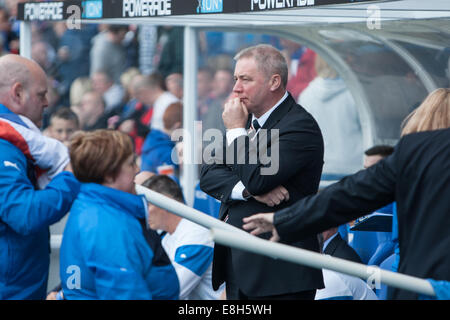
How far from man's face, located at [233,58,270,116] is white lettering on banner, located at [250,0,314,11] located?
1.04 ft

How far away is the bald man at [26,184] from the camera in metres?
3.61

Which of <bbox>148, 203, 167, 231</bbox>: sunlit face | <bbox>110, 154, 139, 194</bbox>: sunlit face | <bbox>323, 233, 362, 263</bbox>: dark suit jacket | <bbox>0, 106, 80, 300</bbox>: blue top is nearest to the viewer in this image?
<bbox>110, 154, 139, 194</bbox>: sunlit face

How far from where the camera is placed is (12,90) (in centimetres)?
393

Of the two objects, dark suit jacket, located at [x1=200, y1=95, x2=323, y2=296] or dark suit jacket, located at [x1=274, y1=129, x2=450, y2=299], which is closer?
dark suit jacket, located at [x1=274, y1=129, x2=450, y2=299]

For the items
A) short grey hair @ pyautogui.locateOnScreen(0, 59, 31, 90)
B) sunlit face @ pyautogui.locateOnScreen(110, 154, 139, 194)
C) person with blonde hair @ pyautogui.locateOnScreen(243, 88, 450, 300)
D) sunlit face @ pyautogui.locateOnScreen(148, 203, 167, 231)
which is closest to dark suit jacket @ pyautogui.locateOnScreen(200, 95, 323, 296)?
sunlit face @ pyautogui.locateOnScreen(110, 154, 139, 194)

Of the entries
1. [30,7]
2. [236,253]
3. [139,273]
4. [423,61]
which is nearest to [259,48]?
[236,253]

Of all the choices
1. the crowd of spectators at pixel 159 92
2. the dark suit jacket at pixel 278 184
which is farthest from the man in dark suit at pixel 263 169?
the crowd of spectators at pixel 159 92

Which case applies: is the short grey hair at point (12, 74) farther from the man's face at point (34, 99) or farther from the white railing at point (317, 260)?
the white railing at point (317, 260)

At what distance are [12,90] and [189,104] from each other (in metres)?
2.55

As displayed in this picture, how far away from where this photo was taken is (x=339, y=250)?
433cm

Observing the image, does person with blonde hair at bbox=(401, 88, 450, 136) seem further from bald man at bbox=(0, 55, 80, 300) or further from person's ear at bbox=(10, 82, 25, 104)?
person's ear at bbox=(10, 82, 25, 104)

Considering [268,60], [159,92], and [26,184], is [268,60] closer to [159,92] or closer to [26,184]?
[26,184]

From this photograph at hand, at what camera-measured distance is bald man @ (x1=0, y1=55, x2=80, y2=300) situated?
3611 mm

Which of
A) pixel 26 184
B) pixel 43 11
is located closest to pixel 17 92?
pixel 26 184
